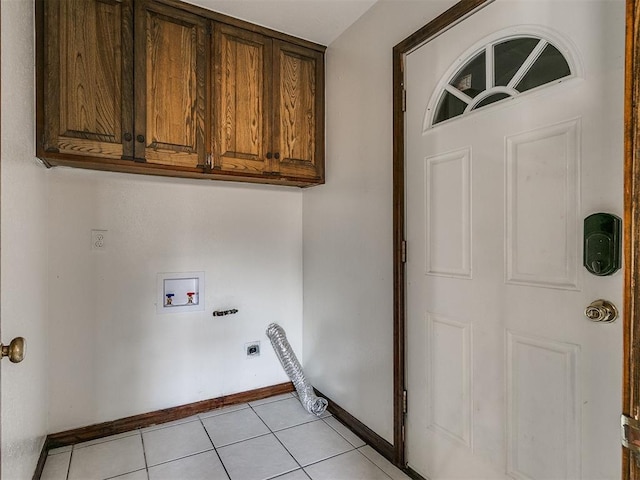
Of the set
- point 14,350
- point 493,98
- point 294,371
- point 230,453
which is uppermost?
point 493,98

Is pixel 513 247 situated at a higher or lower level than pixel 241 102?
lower

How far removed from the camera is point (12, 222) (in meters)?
1.14

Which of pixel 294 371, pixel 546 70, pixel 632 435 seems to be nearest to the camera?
pixel 632 435

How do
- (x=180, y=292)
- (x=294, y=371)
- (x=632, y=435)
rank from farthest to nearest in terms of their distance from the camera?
1. (x=294, y=371)
2. (x=180, y=292)
3. (x=632, y=435)

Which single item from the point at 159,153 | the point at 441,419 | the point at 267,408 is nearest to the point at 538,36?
the point at 441,419

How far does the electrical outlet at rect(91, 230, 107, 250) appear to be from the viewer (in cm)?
189

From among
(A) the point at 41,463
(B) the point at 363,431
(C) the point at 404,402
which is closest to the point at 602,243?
(C) the point at 404,402

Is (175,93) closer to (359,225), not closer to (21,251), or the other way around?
(21,251)

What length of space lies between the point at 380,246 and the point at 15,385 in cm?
156

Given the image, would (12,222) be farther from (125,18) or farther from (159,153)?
(125,18)

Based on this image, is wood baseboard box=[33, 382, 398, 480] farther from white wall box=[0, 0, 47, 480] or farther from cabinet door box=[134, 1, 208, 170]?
cabinet door box=[134, 1, 208, 170]

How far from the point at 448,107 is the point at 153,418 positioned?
230 cm

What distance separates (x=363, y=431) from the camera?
6.20ft

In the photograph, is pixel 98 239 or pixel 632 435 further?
pixel 98 239
